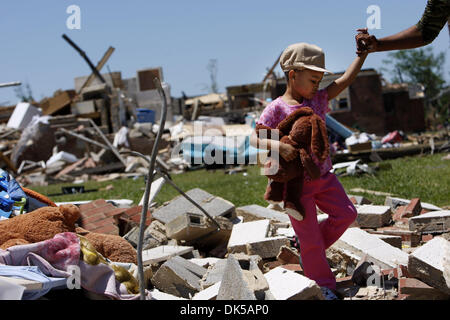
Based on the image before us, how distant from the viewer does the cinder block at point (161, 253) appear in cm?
406

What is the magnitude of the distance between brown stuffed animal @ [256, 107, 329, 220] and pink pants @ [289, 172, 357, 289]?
84 millimetres

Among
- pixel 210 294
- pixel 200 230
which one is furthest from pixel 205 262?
pixel 210 294

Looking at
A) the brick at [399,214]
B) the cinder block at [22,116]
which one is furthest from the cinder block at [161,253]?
the cinder block at [22,116]

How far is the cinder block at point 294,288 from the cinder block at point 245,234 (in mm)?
1069

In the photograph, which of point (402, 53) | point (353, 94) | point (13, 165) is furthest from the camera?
point (402, 53)

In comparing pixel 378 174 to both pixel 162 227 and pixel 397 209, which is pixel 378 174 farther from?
pixel 162 227

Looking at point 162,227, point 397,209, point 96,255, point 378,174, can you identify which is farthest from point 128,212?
point 378,174

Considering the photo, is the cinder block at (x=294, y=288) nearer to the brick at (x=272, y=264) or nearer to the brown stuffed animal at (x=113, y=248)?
the brick at (x=272, y=264)

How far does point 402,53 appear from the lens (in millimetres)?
49750

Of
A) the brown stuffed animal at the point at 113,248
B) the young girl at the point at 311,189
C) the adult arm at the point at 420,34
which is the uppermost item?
the adult arm at the point at 420,34

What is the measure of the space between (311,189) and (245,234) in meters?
1.20

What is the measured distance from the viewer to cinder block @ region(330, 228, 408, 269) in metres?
3.69

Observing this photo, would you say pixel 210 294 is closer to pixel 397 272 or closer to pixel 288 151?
pixel 288 151
